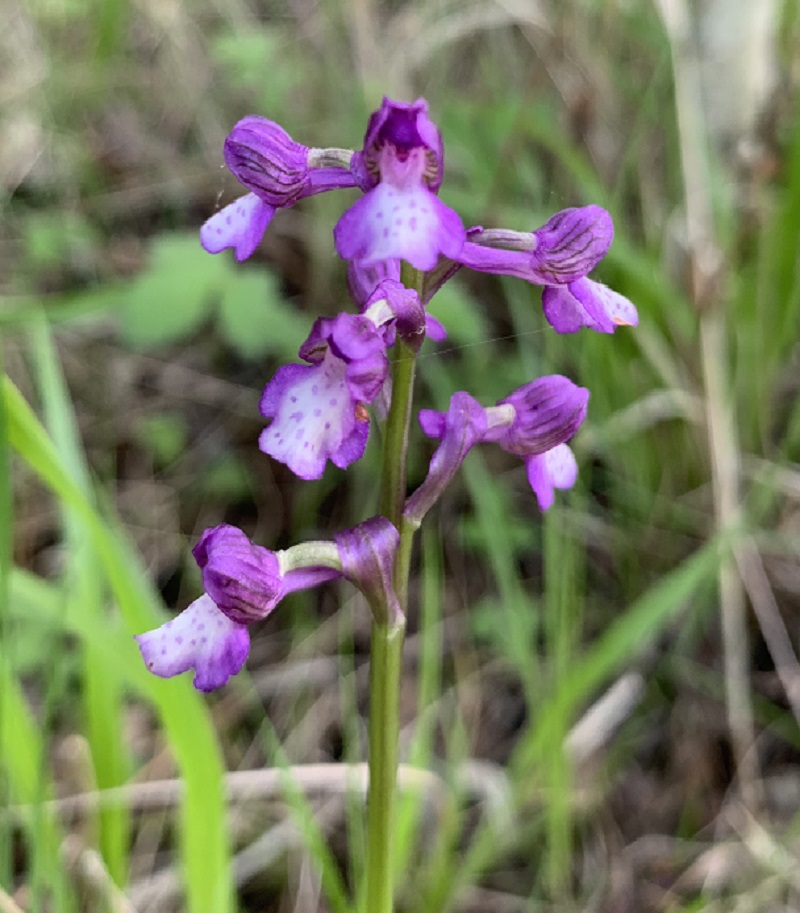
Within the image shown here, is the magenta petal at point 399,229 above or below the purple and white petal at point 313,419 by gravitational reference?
above

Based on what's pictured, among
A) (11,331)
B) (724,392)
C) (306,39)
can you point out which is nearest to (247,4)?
(306,39)

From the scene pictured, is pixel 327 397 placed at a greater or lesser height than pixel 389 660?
greater

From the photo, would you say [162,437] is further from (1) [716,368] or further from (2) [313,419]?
(2) [313,419]

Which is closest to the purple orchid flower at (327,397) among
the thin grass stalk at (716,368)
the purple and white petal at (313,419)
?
the purple and white petal at (313,419)

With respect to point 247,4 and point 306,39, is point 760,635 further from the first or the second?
point 247,4

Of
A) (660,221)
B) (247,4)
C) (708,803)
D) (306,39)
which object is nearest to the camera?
(708,803)

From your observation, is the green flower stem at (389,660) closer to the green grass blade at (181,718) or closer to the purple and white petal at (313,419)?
the purple and white petal at (313,419)

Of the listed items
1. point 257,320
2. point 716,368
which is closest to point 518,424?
point 716,368
